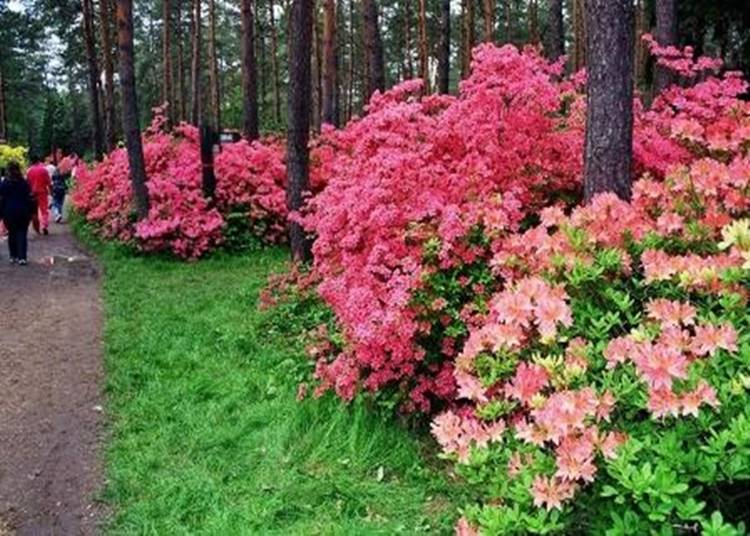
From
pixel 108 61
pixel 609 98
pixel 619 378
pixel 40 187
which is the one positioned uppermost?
pixel 108 61

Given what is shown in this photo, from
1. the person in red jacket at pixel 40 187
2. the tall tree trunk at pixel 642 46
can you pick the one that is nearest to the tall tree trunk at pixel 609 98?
the tall tree trunk at pixel 642 46

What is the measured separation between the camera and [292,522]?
14.4ft

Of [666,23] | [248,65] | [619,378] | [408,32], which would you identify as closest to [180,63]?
[408,32]

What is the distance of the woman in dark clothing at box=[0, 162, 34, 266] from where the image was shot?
1219 cm

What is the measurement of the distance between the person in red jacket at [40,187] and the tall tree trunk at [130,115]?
2942 mm

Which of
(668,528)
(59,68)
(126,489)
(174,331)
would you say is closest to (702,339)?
(668,528)

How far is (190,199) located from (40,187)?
3.84 meters

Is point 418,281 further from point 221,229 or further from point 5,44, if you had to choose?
point 5,44

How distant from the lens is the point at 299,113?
400 inches

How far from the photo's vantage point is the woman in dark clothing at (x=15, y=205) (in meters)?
12.2

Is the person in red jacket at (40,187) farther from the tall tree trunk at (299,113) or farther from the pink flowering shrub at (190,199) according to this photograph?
the tall tree trunk at (299,113)

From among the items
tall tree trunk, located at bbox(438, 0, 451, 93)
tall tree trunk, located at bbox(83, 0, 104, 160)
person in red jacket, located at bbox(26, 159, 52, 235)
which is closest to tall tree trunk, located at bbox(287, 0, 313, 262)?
person in red jacket, located at bbox(26, 159, 52, 235)

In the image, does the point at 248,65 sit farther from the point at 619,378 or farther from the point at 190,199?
the point at 619,378

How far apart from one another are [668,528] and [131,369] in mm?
5545
